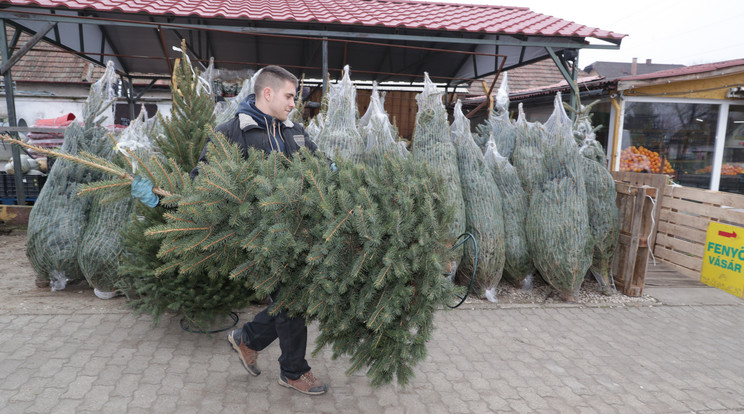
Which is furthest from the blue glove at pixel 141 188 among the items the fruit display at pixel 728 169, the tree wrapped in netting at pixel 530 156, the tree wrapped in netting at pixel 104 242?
the fruit display at pixel 728 169

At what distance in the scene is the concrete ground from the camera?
8.53ft

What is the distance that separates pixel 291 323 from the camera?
2486 millimetres

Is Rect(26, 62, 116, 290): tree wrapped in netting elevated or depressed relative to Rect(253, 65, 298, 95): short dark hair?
depressed

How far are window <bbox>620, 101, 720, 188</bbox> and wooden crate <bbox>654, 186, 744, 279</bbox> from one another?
2789 mm

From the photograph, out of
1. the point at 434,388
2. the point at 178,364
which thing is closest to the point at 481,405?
the point at 434,388

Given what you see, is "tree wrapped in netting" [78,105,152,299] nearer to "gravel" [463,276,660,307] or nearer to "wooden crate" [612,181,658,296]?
"gravel" [463,276,660,307]

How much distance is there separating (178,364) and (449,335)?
2048 mm

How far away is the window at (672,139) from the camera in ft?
26.9

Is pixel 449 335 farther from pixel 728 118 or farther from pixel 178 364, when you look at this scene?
pixel 728 118

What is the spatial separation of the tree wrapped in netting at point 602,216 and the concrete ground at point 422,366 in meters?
0.63

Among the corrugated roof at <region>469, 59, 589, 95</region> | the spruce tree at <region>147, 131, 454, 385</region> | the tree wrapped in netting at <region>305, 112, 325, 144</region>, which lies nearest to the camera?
the spruce tree at <region>147, 131, 454, 385</region>

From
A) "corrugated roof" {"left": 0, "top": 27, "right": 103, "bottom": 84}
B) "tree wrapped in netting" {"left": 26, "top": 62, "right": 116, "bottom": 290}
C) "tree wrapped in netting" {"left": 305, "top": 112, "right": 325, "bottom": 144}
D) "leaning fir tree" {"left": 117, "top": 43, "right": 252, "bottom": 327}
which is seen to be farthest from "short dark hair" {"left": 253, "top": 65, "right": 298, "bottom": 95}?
"corrugated roof" {"left": 0, "top": 27, "right": 103, "bottom": 84}

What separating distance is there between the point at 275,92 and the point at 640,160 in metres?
7.90

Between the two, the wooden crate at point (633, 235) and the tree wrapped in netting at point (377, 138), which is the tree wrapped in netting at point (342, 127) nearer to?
the tree wrapped in netting at point (377, 138)
